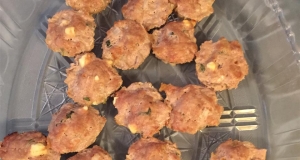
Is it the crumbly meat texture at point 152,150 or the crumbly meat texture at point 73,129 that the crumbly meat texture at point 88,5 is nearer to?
the crumbly meat texture at point 73,129

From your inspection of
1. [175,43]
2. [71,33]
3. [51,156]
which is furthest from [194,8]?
[51,156]

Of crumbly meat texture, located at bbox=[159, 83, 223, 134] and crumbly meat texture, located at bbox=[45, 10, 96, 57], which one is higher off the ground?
crumbly meat texture, located at bbox=[45, 10, 96, 57]

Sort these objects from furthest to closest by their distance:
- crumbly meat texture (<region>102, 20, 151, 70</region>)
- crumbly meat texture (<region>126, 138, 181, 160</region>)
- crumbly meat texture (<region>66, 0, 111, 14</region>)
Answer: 1. crumbly meat texture (<region>66, 0, 111, 14</region>)
2. crumbly meat texture (<region>102, 20, 151, 70</region>)
3. crumbly meat texture (<region>126, 138, 181, 160</region>)

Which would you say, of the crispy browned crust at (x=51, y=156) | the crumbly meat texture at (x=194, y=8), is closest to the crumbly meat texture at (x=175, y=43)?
the crumbly meat texture at (x=194, y=8)

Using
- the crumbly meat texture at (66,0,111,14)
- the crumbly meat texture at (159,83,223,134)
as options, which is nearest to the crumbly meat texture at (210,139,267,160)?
the crumbly meat texture at (159,83,223,134)

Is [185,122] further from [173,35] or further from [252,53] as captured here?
[252,53]

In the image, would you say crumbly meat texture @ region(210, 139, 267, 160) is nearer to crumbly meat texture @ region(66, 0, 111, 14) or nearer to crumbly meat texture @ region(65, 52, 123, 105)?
crumbly meat texture @ region(65, 52, 123, 105)

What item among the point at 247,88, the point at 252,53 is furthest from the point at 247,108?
the point at 252,53

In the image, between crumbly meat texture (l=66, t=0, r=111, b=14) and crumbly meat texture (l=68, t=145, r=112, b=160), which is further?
crumbly meat texture (l=66, t=0, r=111, b=14)

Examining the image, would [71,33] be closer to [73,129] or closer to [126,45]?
[126,45]
